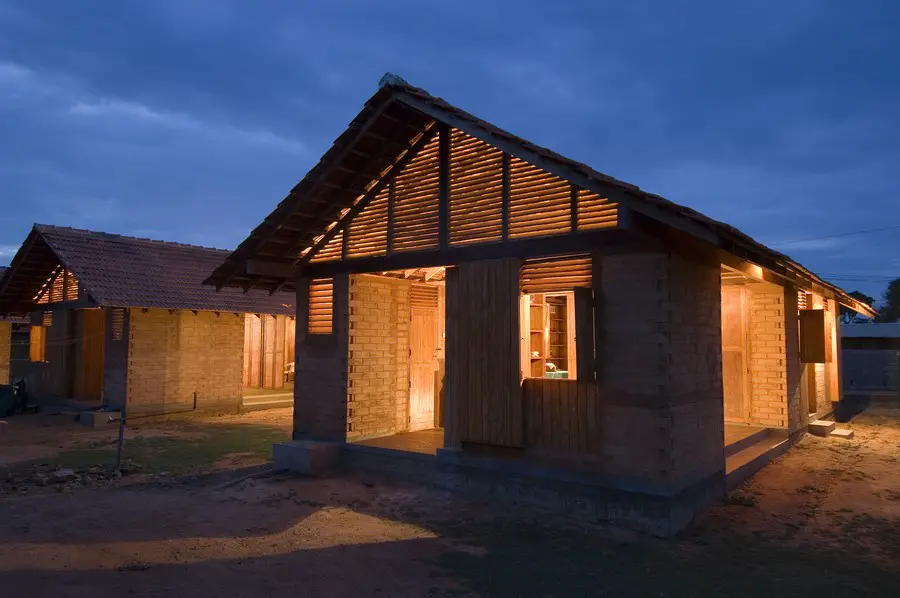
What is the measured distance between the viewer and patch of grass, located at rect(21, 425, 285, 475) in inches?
440

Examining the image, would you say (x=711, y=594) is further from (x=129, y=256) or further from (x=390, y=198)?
(x=129, y=256)

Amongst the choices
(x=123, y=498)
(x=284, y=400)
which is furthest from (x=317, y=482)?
(x=284, y=400)

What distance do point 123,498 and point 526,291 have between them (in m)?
6.54

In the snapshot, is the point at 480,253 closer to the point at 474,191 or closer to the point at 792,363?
the point at 474,191

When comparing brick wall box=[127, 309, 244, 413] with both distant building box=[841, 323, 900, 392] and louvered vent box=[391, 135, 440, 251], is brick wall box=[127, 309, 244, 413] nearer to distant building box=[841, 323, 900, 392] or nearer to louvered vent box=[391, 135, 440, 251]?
louvered vent box=[391, 135, 440, 251]

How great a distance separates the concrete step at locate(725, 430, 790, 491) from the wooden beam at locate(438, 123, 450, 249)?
5.52 metres

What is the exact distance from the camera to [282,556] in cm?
629

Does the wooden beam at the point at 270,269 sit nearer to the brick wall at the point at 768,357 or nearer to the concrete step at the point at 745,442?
the concrete step at the point at 745,442

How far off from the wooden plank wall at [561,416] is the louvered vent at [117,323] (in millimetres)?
13545

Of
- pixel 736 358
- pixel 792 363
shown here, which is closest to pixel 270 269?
pixel 736 358

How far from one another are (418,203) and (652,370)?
458cm

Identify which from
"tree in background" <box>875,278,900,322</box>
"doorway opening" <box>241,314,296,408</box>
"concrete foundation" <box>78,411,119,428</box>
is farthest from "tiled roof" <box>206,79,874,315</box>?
"tree in background" <box>875,278,900,322</box>

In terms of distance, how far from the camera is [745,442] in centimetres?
1094

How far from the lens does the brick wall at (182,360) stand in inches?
659
